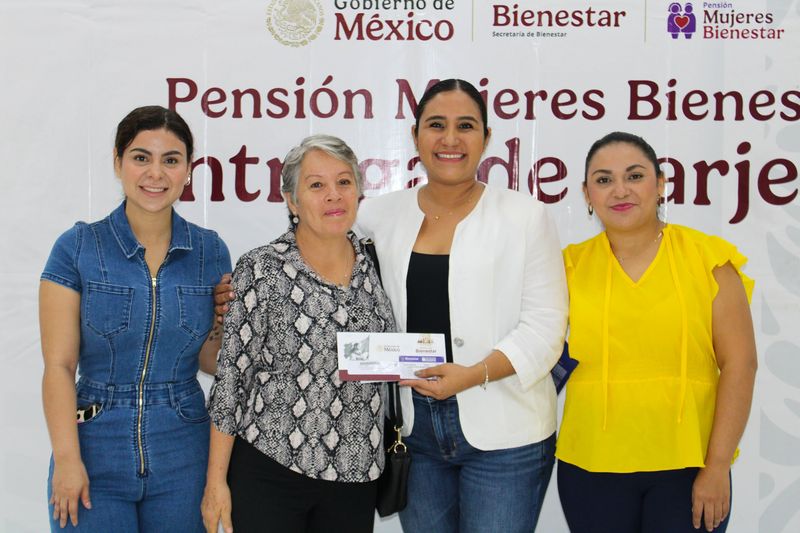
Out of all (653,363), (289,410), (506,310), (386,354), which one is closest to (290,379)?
(289,410)

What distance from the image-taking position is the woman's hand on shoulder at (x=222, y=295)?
2188mm

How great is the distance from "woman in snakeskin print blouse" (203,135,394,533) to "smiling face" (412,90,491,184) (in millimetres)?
456

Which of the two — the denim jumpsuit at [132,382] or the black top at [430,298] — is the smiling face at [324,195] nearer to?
the black top at [430,298]

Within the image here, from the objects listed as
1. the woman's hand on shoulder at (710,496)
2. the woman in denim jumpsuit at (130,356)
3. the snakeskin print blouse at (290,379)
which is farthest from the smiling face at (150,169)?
the woman's hand on shoulder at (710,496)

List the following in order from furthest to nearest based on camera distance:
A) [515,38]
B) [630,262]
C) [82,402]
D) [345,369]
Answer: [515,38] → [630,262] → [82,402] → [345,369]

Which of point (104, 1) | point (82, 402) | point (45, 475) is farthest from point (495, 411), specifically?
point (104, 1)

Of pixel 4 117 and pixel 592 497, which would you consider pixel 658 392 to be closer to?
pixel 592 497

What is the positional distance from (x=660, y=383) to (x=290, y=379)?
1144 millimetres

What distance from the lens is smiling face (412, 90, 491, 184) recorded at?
236 centimetres

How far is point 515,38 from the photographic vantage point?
331 cm

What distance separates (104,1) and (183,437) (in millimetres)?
2330

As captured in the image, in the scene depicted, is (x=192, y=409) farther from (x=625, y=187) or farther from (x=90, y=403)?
(x=625, y=187)

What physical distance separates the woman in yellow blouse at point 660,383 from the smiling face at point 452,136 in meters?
0.50

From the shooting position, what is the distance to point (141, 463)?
207 cm
